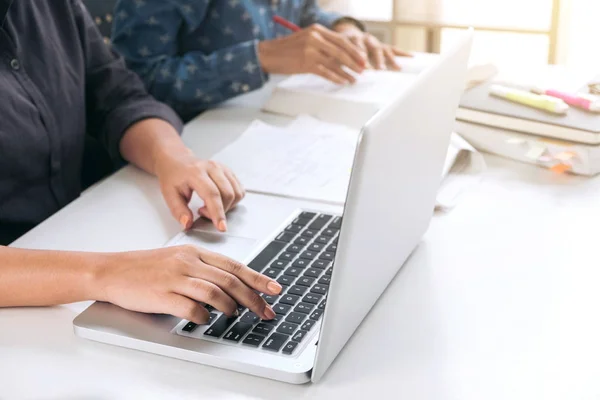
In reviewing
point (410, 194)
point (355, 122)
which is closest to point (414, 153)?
point (410, 194)

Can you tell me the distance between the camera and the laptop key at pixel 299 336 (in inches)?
30.0

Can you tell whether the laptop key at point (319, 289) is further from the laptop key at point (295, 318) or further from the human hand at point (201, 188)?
the human hand at point (201, 188)

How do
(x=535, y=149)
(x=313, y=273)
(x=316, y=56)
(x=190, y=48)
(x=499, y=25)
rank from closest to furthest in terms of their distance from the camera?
(x=313, y=273) → (x=535, y=149) → (x=316, y=56) → (x=190, y=48) → (x=499, y=25)

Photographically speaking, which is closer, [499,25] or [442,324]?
[442,324]

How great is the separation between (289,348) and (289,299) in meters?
0.09

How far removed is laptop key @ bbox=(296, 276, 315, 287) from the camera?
2.82 feet

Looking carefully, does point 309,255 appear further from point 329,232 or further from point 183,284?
point 183,284

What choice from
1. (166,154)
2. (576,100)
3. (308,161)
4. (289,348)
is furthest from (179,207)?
(576,100)

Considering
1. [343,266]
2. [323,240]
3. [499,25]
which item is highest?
[343,266]

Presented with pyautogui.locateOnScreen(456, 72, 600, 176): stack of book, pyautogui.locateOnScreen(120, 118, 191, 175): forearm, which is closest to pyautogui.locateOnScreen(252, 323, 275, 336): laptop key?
pyautogui.locateOnScreen(120, 118, 191, 175): forearm

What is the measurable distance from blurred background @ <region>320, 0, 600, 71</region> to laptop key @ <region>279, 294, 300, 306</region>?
1.43 metres

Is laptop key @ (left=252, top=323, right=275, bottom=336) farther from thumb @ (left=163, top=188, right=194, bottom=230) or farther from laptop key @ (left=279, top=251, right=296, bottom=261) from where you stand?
thumb @ (left=163, top=188, right=194, bottom=230)

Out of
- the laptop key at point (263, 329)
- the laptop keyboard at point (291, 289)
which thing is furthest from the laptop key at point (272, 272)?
the laptop key at point (263, 329)

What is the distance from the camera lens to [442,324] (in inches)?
31.8
